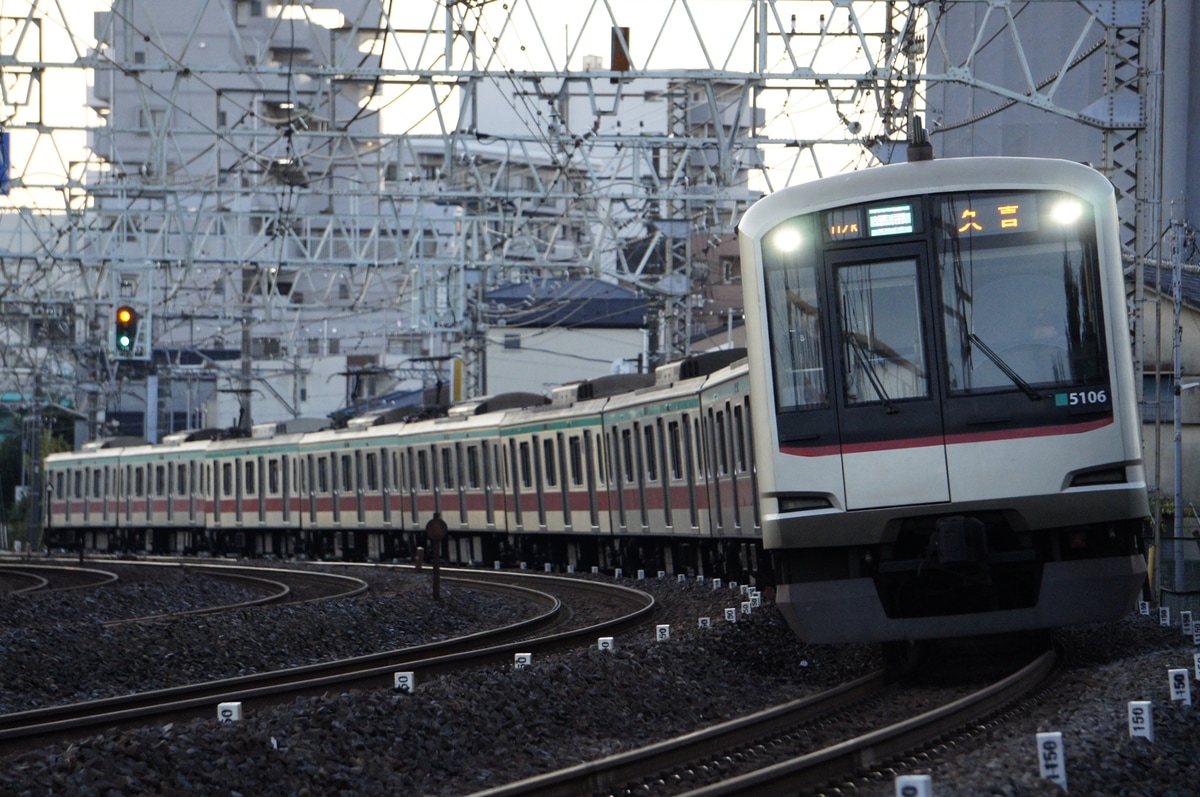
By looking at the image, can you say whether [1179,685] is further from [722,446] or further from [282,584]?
[282,584]

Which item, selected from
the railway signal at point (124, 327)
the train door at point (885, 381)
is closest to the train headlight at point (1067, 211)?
the train door at point (885, 381)

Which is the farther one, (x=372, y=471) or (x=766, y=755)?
(x=372, y=471)

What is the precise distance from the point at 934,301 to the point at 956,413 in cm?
59

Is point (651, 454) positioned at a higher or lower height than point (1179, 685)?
higher

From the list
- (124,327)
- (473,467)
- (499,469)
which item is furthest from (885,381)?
(473,467)

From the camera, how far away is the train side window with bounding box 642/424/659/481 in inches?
758

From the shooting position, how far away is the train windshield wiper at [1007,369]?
8.79 m

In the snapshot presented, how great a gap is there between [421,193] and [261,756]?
1900 cm

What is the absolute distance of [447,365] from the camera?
66.3 m

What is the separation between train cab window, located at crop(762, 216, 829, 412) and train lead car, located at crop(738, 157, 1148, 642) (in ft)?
0.04

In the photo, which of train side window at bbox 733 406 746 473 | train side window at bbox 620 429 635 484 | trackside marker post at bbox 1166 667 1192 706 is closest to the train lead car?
trackside marker post at bbox 1166 667 1192 706

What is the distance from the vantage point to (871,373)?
29.6ft

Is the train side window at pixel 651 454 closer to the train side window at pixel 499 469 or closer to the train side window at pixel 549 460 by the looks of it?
the train side window at pixel 549 460

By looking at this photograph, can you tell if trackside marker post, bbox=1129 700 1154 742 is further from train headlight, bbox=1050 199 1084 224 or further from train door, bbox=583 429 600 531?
train door, bbox=583 429 600 531
